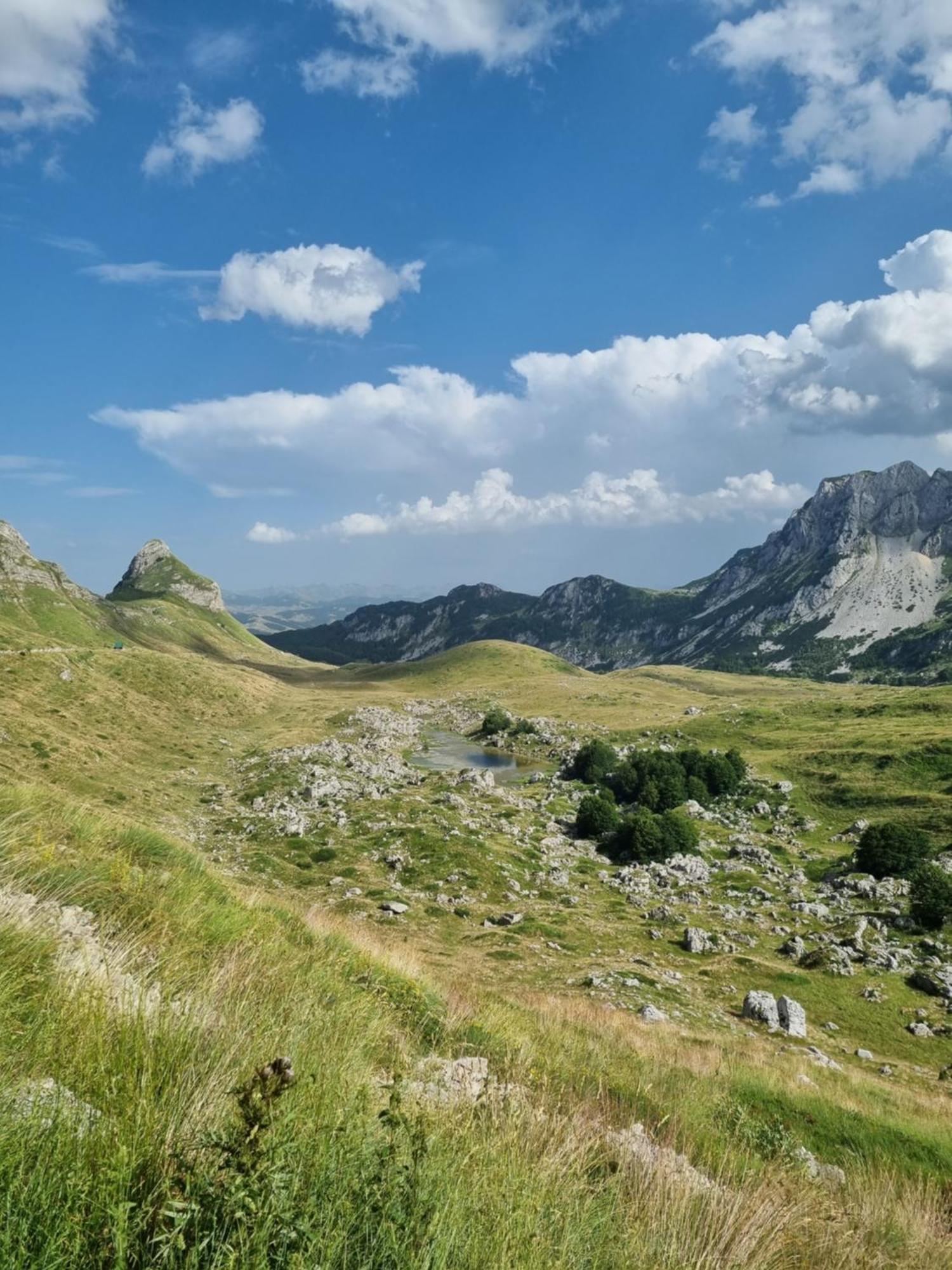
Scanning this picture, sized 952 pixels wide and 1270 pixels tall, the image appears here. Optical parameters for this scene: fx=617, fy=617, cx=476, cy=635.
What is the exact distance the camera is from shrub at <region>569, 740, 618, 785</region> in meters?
70.4

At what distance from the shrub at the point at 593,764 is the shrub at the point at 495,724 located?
2908 centimetres

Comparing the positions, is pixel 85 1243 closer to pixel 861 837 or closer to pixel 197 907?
pixel 197 907

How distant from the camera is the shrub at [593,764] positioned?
231 ft

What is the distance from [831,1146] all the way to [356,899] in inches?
985

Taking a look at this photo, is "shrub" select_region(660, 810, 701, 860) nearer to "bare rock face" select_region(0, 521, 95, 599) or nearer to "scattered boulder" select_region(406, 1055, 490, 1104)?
"scattered boulder" select_region(406, 1055, 490, 1104)

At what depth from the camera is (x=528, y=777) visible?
2928 inches

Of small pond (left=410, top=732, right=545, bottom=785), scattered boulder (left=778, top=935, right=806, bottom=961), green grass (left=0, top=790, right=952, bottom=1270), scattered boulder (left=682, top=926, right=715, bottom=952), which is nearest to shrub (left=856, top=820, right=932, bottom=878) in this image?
scattered boulder (left=778, top=935, right=806, bottom=961)

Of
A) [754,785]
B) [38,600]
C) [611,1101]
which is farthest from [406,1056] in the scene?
[38,600]

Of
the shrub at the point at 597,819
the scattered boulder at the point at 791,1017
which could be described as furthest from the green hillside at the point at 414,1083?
the shrub at the point at 597,819

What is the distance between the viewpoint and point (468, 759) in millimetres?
87500

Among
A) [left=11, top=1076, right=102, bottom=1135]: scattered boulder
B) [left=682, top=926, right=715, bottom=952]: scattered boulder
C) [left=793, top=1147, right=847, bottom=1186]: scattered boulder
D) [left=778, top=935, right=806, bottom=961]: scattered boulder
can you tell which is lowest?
[left=778, top=935, right=806, bottom=961]: scattered boulder

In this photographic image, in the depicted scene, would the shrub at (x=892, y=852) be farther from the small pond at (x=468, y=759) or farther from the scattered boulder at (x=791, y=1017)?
the small pond at (x=468, y=759)

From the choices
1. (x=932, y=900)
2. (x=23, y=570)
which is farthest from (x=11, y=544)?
(x=932, y=900)

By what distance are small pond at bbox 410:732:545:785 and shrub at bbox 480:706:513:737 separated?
322 cm
